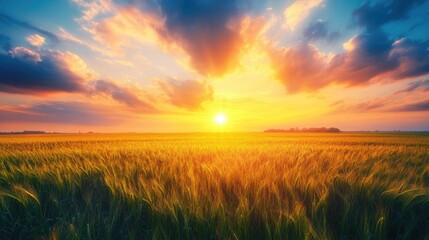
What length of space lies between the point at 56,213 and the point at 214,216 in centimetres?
163

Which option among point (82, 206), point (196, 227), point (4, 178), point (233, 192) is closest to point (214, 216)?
point (196, 227)

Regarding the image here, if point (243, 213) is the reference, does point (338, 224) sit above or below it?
below

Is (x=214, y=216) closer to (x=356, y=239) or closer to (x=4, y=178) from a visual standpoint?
(x=356, y=239)

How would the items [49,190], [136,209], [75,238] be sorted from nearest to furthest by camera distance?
[75,238], [136,209], [49,190]

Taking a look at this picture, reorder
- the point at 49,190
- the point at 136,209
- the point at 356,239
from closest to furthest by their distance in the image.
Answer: the point at 356,239, the point at 136,209, the point at 49,190

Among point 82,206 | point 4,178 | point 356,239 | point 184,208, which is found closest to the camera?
point 356,239

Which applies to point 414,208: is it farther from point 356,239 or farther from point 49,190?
point 49,190

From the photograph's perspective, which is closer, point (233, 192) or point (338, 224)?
point (338, 224)

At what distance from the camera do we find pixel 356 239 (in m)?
1.60

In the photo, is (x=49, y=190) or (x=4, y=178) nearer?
(x=49, y=190)

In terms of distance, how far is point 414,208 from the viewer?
2.04 metres

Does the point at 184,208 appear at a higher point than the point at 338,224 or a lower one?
higher

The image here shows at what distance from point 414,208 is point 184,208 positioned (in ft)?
7.07

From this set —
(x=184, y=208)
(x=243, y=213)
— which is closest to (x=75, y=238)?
(x=184, y=208)
